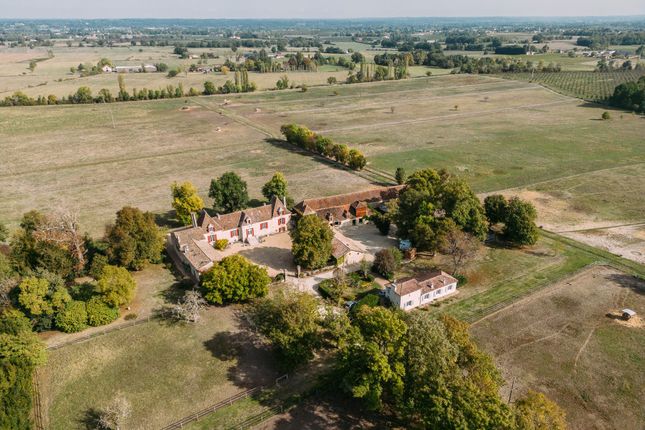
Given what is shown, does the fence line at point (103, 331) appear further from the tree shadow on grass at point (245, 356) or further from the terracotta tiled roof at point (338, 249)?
the terracotta tiled roof at point (338, 249)

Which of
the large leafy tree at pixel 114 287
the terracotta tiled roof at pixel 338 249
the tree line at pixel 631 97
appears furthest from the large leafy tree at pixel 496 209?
the tree line at pixel 631 97

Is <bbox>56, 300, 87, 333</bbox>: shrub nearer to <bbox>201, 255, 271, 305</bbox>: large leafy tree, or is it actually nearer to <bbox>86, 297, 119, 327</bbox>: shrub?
<bbox>86, 297, 119, 327</bbox>: shrub

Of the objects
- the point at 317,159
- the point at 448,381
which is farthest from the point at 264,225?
the point at 317,159

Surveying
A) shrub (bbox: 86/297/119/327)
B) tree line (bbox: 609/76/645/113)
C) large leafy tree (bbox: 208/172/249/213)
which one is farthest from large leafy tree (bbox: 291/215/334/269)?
tree line (bbox: 609/76/645/113)

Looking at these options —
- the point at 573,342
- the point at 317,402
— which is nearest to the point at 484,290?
the point at 573,342

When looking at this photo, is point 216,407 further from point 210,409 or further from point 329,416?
point 329,416

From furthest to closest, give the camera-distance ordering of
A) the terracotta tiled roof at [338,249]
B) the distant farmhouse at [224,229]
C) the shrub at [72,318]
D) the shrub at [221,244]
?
1. the shrub at [221,244]
2. the distant farmhouse at [224,229]
3. the terracotta tiled roof at [338,249]
4. the shrub at [72,318]
